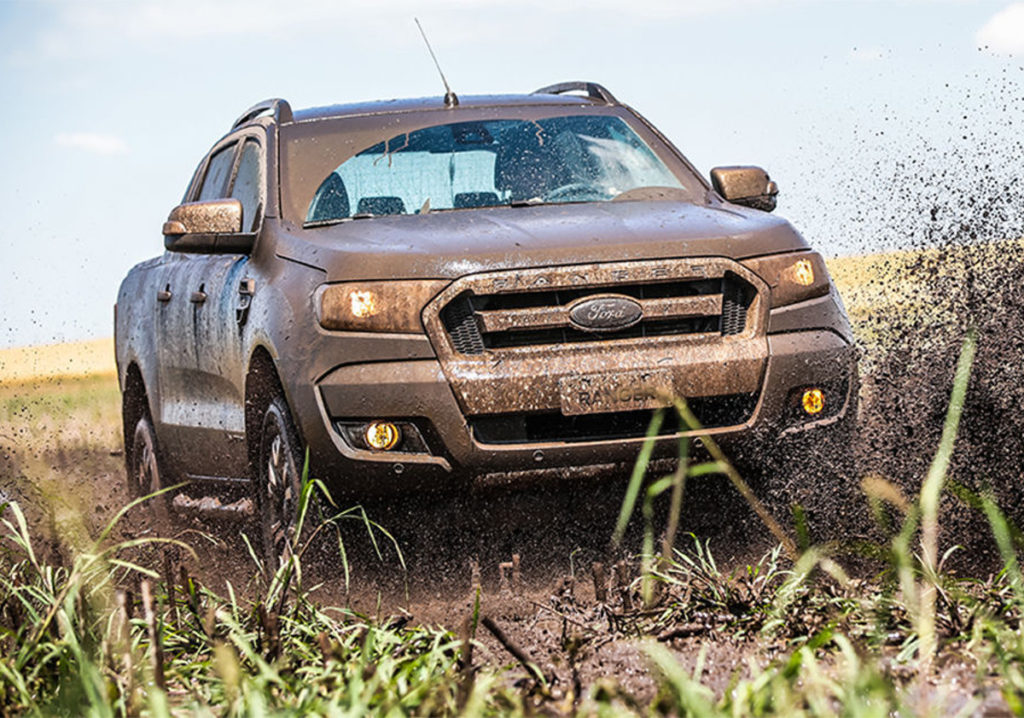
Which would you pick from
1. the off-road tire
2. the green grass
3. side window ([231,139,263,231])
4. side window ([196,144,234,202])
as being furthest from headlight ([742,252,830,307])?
the off-road tire

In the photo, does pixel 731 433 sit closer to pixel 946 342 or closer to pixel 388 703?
pixel 946 342

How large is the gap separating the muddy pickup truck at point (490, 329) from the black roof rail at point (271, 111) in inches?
19.2

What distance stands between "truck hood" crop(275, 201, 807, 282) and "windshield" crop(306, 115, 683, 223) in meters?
0.30

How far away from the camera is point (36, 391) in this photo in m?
23.0

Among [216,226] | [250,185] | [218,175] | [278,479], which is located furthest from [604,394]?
[218,175]

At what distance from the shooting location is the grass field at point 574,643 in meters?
3.23

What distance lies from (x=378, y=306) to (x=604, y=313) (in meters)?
0.77

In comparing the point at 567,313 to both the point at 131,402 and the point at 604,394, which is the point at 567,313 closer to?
the point at 604,394

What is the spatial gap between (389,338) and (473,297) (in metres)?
0.32

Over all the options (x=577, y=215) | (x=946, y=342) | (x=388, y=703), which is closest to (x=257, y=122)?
(x=577, y=215)

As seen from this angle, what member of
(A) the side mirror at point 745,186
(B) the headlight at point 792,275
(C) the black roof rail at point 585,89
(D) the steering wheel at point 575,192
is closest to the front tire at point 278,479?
(D) the steering wheel at point 575,192

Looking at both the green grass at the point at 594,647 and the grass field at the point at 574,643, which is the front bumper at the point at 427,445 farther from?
the green grass at the point at 594,647

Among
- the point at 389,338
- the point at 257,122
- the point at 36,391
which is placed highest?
the point at 257,122

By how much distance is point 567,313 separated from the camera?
596 cm
